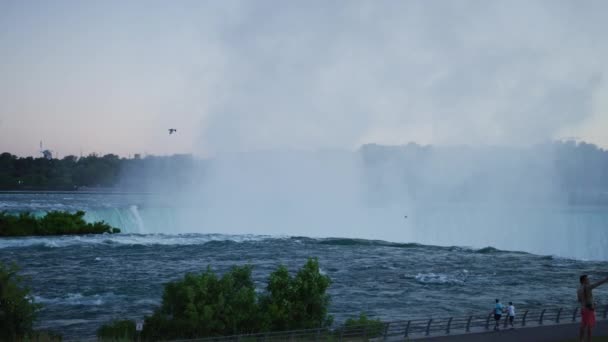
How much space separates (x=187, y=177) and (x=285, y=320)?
82073 mm

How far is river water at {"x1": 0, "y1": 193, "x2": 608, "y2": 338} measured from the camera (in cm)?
3117

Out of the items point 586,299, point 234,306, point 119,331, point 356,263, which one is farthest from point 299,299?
point 356,263

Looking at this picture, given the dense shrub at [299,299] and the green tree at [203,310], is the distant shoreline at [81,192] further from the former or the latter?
the green tree at [203,310]

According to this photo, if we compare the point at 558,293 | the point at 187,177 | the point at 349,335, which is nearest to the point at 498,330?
the point at 349,335

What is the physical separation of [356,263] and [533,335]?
31613 millimetres

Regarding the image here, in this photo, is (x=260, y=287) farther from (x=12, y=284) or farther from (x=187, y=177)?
(x=187, y=177)

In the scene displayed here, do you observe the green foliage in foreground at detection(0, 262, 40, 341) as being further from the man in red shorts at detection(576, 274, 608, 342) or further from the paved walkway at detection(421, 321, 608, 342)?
the man in red shorts at detection(576, 274, 608, 342)

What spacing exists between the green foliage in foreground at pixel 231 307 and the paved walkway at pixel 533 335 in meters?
4.63

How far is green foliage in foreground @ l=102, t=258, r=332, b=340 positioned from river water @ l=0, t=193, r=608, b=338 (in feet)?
20.8

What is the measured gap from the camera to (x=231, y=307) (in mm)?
18312

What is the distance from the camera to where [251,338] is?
16297mm

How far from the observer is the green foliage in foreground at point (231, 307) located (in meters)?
17.7

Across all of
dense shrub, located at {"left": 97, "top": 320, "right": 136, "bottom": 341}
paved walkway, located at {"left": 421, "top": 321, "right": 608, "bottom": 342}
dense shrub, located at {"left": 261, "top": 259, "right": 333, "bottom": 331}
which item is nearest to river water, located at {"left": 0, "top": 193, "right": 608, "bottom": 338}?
paved walkway, located at {"left": 421, "top": 321, "right": 608, "bottom": 342}

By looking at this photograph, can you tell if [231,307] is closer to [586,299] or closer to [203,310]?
[203,310]
